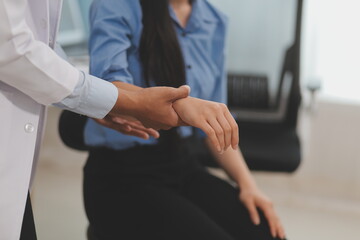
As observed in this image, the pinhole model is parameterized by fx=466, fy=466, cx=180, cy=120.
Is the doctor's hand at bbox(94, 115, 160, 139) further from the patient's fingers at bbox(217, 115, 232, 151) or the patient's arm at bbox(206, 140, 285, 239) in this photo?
the patient's arm at bbox(206, 140, 285, 239)

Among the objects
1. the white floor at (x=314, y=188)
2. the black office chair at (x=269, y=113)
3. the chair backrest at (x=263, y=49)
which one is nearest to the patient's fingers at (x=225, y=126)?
the black office chair at (x=269, y=113)

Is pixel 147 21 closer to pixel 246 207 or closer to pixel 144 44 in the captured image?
pixel 144 44

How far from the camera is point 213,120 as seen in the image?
2.81ft

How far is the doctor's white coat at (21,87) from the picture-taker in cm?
75

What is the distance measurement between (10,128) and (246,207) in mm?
668

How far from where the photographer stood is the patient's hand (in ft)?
2.80

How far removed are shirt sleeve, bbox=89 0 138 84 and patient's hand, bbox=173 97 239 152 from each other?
0.72 ft

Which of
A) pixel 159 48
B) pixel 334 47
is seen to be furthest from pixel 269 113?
pixel 159 48

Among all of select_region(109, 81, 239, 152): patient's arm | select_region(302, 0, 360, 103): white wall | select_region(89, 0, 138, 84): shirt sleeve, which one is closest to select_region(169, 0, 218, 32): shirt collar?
select_region(89, 0, 138, 84): shirt sleeve

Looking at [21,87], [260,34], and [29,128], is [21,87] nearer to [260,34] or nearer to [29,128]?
[29,128]

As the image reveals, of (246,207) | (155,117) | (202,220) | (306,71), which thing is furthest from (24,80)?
(306,71)

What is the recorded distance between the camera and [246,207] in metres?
1.24

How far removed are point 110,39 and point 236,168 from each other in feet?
1.73

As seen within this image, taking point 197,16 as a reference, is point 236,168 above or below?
below
